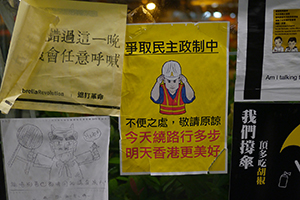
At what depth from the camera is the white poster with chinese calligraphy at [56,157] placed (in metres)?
1.48

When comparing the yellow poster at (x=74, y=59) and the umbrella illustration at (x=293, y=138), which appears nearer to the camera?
the yellow poster at (x=74, y=59)

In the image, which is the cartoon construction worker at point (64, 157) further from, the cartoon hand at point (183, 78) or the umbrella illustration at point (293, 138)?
the umbrella illustration at point (293, 138)

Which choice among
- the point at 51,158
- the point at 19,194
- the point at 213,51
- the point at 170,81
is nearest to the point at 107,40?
the point at 170,81

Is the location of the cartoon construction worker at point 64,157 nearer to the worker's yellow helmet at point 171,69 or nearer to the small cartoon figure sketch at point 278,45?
the worker's yellow helmet at point 171,69

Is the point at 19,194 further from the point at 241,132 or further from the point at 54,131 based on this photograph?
the point at 241,132

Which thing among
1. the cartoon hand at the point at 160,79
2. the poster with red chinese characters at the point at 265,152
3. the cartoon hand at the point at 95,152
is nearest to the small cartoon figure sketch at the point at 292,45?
the poster with red chinese characters at the point at 265,152

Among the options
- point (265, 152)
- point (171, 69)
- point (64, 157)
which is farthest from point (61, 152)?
point (265, 152)

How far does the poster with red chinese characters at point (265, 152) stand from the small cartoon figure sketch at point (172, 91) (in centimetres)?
33

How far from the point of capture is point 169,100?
4.82ft

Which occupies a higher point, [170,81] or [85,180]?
[170,81]

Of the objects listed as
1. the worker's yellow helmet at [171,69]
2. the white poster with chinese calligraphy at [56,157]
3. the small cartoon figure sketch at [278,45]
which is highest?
the small cartoon figure sketch at [278,45]

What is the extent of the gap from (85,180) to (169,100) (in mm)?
721

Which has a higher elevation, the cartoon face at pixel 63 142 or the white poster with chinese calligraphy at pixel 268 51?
the white poster with chinese calligraphy at pixel 268 51

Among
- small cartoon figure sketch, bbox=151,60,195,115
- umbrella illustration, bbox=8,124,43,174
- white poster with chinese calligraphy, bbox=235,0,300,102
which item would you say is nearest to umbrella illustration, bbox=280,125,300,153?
white poster with chinese calligraphy, bbox=235,0,300,102
